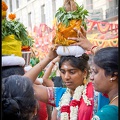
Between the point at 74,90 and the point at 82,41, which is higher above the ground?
the point at 82,41

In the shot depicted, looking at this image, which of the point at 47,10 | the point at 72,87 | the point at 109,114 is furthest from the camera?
the point at 47,10

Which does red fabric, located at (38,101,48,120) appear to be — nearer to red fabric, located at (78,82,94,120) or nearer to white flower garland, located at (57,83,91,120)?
white flower garland, located at (57,83,91,120)

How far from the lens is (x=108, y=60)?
1.82 metres

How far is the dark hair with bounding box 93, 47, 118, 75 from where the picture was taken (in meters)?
1.80

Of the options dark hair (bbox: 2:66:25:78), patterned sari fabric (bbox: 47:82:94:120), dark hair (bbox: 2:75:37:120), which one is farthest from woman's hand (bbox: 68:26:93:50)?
dark hair (bbox: 2:75:37:120)

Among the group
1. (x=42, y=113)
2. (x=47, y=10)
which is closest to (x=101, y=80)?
(x=42, y=113)

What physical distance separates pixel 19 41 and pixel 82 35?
1.34 feet

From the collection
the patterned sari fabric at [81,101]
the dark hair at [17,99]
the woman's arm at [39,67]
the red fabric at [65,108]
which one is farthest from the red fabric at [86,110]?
the dark hair at [17,99]

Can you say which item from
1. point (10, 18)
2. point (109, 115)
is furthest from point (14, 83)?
point (10, 18)

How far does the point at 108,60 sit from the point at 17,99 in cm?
57

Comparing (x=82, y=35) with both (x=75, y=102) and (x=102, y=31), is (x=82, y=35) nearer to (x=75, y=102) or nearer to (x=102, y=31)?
(x=75, y=102)

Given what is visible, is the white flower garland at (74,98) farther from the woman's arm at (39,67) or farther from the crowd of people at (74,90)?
the woman's arm at (39,67)

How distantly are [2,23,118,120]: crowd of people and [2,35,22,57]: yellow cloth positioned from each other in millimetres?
151

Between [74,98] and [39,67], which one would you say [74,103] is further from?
[39,67]
